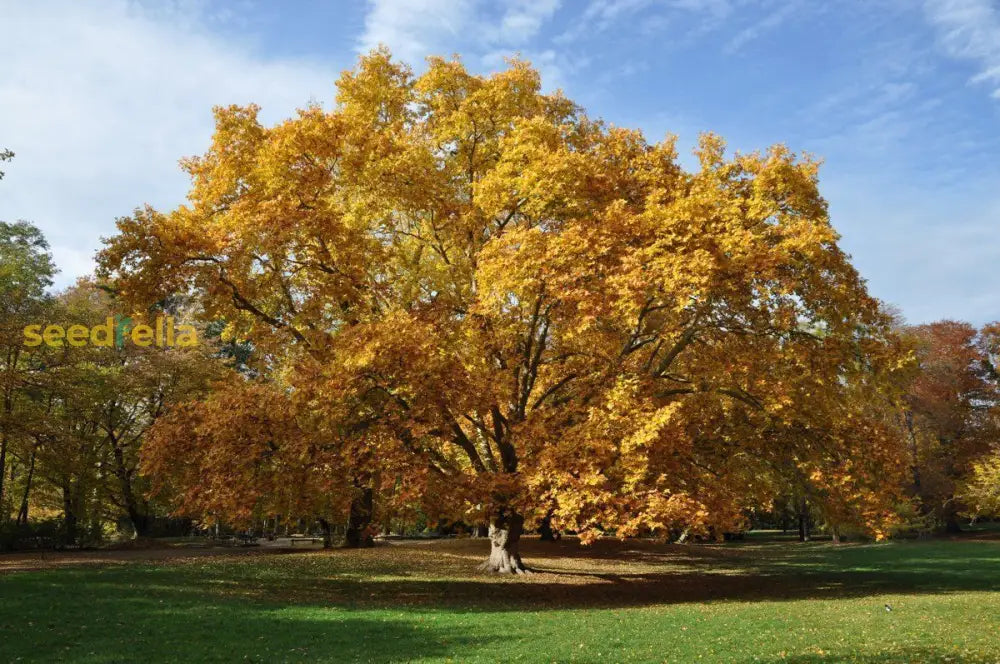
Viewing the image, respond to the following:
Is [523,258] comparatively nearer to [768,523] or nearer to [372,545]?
[372,545]

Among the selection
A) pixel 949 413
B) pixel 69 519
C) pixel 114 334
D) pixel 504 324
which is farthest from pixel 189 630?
pixel 949 413

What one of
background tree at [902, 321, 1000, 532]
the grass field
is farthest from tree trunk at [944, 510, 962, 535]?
the grass field

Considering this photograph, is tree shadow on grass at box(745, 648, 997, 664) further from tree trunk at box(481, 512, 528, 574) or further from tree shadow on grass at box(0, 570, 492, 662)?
tree trunk at box(481, 512, 528, 574)

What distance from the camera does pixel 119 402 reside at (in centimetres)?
4025

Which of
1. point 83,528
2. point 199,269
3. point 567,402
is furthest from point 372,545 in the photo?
point 199,269

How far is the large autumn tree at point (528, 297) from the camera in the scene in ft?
63.5

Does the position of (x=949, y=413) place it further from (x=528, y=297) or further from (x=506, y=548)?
(x=528, y=297)

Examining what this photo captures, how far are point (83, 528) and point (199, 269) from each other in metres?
23.3

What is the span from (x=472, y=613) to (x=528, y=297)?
28.7ft

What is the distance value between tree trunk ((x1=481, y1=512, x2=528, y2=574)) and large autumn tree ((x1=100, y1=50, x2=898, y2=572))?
10 cm

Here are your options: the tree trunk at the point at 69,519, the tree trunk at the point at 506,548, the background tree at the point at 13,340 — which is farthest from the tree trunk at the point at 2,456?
the tree trunk at the point at 506,548

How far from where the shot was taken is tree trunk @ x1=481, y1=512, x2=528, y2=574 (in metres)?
26.0

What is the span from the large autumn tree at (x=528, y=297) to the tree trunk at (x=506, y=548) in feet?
0.33

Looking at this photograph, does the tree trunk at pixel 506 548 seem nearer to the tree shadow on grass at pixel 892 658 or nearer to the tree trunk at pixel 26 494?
the tree shadow on grass at pixel 892 658
